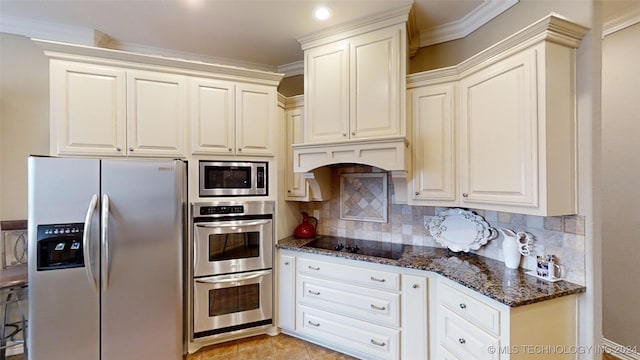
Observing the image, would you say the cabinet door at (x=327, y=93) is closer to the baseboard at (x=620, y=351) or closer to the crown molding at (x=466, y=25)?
the crown molding at (x=466, y=25)

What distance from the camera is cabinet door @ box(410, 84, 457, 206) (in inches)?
83.9

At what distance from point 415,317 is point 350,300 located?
0.51m

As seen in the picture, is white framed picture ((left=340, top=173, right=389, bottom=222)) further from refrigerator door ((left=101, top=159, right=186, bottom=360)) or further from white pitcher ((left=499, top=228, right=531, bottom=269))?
refrigerator door ((left=101, top=159, right=186, bottom=360))

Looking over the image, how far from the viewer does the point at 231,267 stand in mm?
2473

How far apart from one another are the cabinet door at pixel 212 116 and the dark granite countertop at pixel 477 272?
1.07m

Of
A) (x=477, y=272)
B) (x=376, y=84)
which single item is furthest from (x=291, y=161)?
(x=477, y=272)

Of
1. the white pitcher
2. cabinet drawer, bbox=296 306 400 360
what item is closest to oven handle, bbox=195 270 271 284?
cabinet drawer, bbox=296 306 400 360

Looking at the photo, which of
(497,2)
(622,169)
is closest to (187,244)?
(497,2)

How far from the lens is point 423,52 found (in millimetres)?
2604

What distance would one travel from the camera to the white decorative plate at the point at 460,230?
2.17m

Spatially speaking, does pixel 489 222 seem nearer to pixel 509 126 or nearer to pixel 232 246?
pixel 509 126

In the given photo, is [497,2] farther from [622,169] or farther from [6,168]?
[6,168]

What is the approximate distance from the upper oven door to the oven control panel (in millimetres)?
80

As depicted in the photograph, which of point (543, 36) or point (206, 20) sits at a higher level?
point (206, 20)
